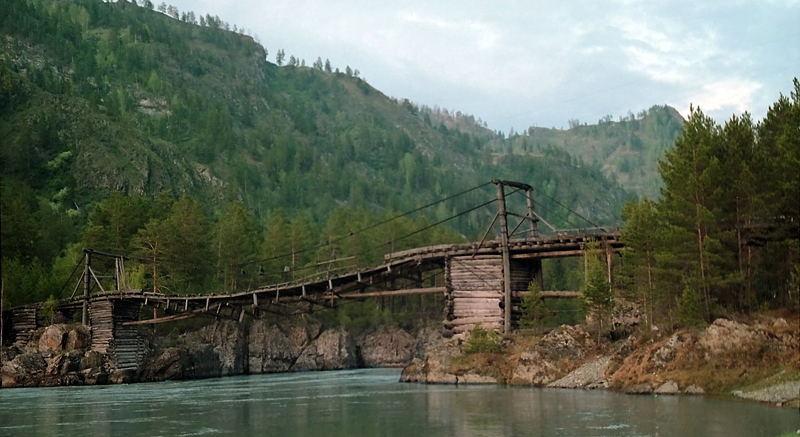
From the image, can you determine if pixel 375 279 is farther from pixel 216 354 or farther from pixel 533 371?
pixel 216 354

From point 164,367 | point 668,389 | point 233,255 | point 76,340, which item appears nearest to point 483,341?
point 668,389

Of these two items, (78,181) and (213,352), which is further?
(78,181)

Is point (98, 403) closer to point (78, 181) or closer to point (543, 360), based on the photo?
point (543, 360)

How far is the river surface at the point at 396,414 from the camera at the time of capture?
2731cm

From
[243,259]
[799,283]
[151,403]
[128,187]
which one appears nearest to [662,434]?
[799,283]

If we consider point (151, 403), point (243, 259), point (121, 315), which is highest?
point (243, 259)

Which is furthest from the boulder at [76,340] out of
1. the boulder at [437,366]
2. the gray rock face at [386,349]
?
the gray rock face at [386,349]

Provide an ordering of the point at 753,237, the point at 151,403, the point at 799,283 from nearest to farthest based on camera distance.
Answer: the point at 799,283
the point at 753,237
the point at 151,403

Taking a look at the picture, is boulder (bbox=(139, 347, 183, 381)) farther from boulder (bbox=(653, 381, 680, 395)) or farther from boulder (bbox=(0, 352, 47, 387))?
boulder (bbox=(653, 381, 680, 395))

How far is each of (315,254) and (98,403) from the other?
57.8 metres

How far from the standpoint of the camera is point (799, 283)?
36.9 metres

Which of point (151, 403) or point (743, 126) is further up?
point (743, 126)

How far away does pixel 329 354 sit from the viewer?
9350 cm

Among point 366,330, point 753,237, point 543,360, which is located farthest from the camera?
point 366,330
